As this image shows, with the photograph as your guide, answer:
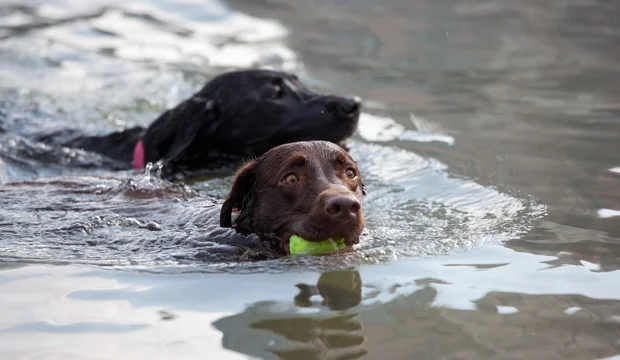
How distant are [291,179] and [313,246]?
1.46 ft

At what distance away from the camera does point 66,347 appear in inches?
161

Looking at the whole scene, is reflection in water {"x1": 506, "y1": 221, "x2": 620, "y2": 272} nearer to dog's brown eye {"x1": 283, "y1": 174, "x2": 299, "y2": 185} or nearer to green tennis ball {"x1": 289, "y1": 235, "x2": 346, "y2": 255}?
green tennis ball {"x1": 289, "y1": 235, "x2": 346, "y2": 255}

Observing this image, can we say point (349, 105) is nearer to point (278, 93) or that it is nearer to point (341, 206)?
point (278, 93)

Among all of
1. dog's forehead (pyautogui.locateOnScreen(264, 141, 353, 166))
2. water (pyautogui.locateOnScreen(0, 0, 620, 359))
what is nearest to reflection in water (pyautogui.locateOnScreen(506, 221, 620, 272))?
water (pyautogui.locateOnScreen(0, 0, 620, 359))

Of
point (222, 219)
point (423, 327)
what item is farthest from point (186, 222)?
point (423, 327)

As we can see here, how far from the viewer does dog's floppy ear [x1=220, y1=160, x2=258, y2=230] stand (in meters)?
5.65

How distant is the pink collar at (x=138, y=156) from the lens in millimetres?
8562

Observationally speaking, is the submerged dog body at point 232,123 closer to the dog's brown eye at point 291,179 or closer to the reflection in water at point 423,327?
the dog's brown eye at point 291,179

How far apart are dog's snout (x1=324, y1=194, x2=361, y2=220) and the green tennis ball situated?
0.20 m

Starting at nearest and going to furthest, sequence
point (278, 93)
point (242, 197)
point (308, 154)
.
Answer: point (308, 154) < point (242, 197) < point (278, 93)

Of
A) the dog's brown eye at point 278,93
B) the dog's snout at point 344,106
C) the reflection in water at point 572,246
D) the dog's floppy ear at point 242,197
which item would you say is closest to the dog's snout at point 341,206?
the dog's floppy ear at point 242,197

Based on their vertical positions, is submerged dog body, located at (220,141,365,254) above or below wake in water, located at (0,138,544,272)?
above

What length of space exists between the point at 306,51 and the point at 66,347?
10.4 metres

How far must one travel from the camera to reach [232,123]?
28.4 feet
